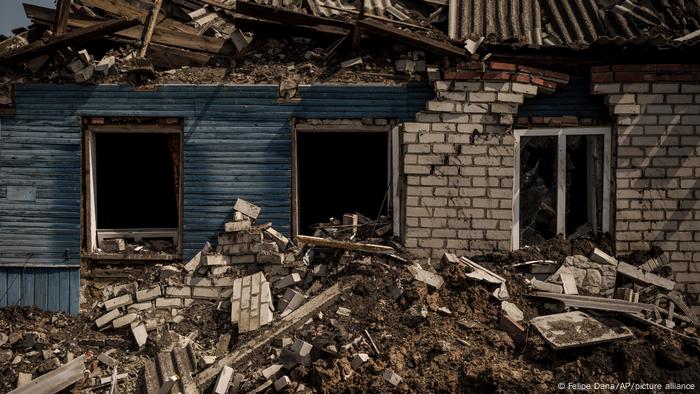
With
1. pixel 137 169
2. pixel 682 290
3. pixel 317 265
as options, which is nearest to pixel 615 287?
pixel 682 290

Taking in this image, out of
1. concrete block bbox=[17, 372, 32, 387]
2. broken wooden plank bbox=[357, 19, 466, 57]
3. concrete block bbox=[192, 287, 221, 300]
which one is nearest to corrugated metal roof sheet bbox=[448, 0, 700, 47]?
broken wooden plank bbox=[357, 19, 466, 57]

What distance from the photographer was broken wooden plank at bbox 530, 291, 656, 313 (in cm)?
812

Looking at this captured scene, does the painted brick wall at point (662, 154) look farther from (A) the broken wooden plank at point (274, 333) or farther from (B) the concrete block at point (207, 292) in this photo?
(B) the concrete block at point (207, 292)

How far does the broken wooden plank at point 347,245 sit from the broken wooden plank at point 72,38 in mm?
3173

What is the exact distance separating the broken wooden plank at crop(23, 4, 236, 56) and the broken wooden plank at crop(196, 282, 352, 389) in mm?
3177

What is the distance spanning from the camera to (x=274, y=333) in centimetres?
800

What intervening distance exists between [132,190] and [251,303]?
121 inches

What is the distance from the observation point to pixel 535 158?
9.17 m

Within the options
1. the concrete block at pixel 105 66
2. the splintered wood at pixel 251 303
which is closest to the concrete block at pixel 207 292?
the splintered wood at pixel 251 303

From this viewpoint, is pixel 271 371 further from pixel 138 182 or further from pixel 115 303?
pixel 138 182

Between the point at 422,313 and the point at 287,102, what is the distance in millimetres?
2975

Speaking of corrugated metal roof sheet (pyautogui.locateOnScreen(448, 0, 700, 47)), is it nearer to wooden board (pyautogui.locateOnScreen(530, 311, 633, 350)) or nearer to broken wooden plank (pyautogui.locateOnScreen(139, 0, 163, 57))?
wooden board (pyautogui.locateOnScreen(530, 311, 633, 350))

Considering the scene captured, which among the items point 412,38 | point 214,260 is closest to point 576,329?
point 412,38

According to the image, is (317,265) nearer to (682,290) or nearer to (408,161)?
(408,161)
